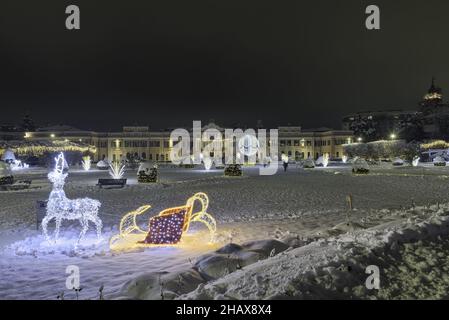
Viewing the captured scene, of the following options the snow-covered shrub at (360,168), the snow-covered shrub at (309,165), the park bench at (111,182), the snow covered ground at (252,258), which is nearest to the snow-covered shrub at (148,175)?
the park bench at (111,182)

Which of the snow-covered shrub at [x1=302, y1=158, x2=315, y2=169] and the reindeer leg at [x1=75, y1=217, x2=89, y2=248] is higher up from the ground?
the snow-covered shrub at [x1=302, y1=158, x2=315, y2=169]

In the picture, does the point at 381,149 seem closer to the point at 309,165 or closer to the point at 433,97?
the point at 309,165

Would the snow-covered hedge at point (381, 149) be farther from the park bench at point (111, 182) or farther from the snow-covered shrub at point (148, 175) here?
the park bench at point (111, 182)

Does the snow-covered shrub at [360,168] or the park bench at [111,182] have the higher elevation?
the snow-covered shrub at [360,168]

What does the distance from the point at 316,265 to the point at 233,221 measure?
594 centimetres

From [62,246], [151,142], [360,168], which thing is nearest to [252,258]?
[62,246]

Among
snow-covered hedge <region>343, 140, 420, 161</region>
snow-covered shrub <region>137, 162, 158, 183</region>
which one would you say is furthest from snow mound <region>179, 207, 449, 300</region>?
snow-covered hedge <region>343, 140, 420, 161</region>

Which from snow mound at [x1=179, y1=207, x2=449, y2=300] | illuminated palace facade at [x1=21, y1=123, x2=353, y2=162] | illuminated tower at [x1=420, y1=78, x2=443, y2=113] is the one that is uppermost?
illuminated tower at [x1=420, y1=78, x2=443, y2=113]

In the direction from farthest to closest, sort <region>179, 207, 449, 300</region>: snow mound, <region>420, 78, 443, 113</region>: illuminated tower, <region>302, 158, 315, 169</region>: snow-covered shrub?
<region>420, 78, 443, 113</region>: illuminated tower
<region>302, 158, 315, 169</region>: snow-covered shrub
<region>179, 207, 449, 300</region>: snow mound

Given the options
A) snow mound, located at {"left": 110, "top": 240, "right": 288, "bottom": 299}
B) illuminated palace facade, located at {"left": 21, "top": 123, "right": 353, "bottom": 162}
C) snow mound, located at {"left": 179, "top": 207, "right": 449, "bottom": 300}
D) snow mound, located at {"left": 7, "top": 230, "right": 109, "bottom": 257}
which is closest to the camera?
snow mound, located at {"left": 179, "top": 207, "right": 449, "bottom": 300}

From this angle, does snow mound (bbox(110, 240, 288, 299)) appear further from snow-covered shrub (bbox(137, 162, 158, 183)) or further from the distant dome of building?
the distant dome of building

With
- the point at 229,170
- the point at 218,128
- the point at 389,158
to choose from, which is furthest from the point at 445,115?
the point at 229,170

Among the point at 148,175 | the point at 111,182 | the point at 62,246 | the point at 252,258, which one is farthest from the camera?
the point at 148,175
